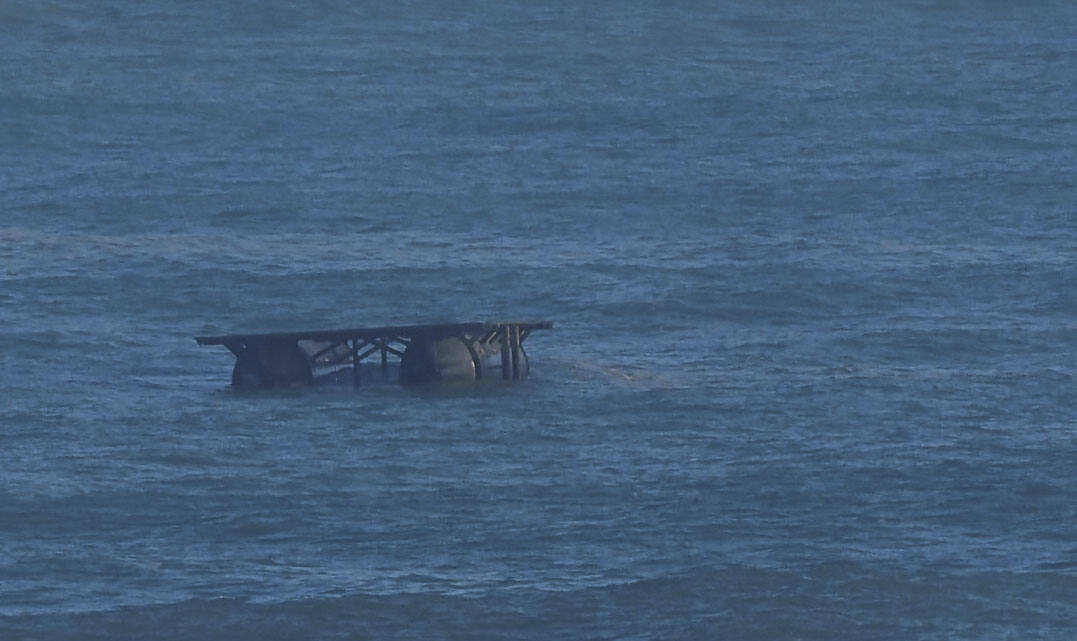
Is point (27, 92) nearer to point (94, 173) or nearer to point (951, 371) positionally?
point (94, 173)

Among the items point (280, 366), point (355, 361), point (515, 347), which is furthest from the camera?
point (515, 347)

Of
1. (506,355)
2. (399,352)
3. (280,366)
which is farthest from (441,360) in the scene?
(280,366)

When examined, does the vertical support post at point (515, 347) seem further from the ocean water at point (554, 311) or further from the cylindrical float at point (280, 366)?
the cylindrical float at point (280, 366)

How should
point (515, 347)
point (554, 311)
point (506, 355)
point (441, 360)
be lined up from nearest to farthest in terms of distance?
point (441, 360)
point (506, 355)
point (515, 347)
point (554, 311)

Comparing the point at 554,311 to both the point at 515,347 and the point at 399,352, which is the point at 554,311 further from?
the point at 399,352

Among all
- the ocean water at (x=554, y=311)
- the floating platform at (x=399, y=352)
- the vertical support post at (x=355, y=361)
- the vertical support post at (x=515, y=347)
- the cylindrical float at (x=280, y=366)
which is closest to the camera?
the ocean water at (x=554, y=311)

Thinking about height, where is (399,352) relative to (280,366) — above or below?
above

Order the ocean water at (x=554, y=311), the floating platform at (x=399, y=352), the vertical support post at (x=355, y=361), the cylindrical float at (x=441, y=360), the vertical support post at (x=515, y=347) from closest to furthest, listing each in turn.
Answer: the ocean water at (x=554, y=311)
the floating platform at (x=399, y=352)
the cylindrical float at (x=441, y=360)
the vertical support post at (x=355, y=361)
the vertical support post at (x=515, y=347)

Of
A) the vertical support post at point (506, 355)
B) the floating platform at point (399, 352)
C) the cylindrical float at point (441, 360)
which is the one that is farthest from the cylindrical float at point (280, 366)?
the vertical support post at point (506, 355)

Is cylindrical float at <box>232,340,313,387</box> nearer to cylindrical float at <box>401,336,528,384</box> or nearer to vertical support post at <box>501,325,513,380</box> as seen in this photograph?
cylindrical float at <box>401,336,528,384</box>
